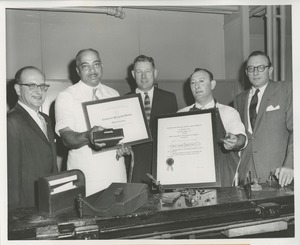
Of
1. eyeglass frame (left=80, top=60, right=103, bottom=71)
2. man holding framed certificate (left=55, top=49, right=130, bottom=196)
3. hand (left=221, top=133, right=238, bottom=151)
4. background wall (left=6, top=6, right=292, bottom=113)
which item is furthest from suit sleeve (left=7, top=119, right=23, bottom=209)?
background wall (left=6, top=6, right=292, bottom=113)

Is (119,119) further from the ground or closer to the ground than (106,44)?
closer to the ground

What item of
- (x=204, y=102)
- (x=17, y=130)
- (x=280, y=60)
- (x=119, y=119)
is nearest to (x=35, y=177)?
(x=17, y=130)

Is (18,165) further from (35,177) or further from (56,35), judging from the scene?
(56,35)

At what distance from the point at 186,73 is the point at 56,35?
1171 mm

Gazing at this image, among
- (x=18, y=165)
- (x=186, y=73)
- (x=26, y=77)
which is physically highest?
(x=186, y=73)

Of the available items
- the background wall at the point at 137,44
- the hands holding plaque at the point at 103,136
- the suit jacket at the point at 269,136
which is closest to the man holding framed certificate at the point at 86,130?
the hands holding plaque at the point at 103,136

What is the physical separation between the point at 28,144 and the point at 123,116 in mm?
439

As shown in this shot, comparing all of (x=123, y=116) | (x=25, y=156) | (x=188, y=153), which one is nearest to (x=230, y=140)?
(x=188, y=153)

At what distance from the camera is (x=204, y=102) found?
1.74m

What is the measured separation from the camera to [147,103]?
1860 mm

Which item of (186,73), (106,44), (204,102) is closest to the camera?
(204,102)

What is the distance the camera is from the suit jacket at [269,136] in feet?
5.31

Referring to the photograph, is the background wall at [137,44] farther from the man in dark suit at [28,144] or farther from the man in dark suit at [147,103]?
the man in dark suit at [28,144]

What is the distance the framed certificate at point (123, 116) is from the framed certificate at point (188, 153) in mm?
110
